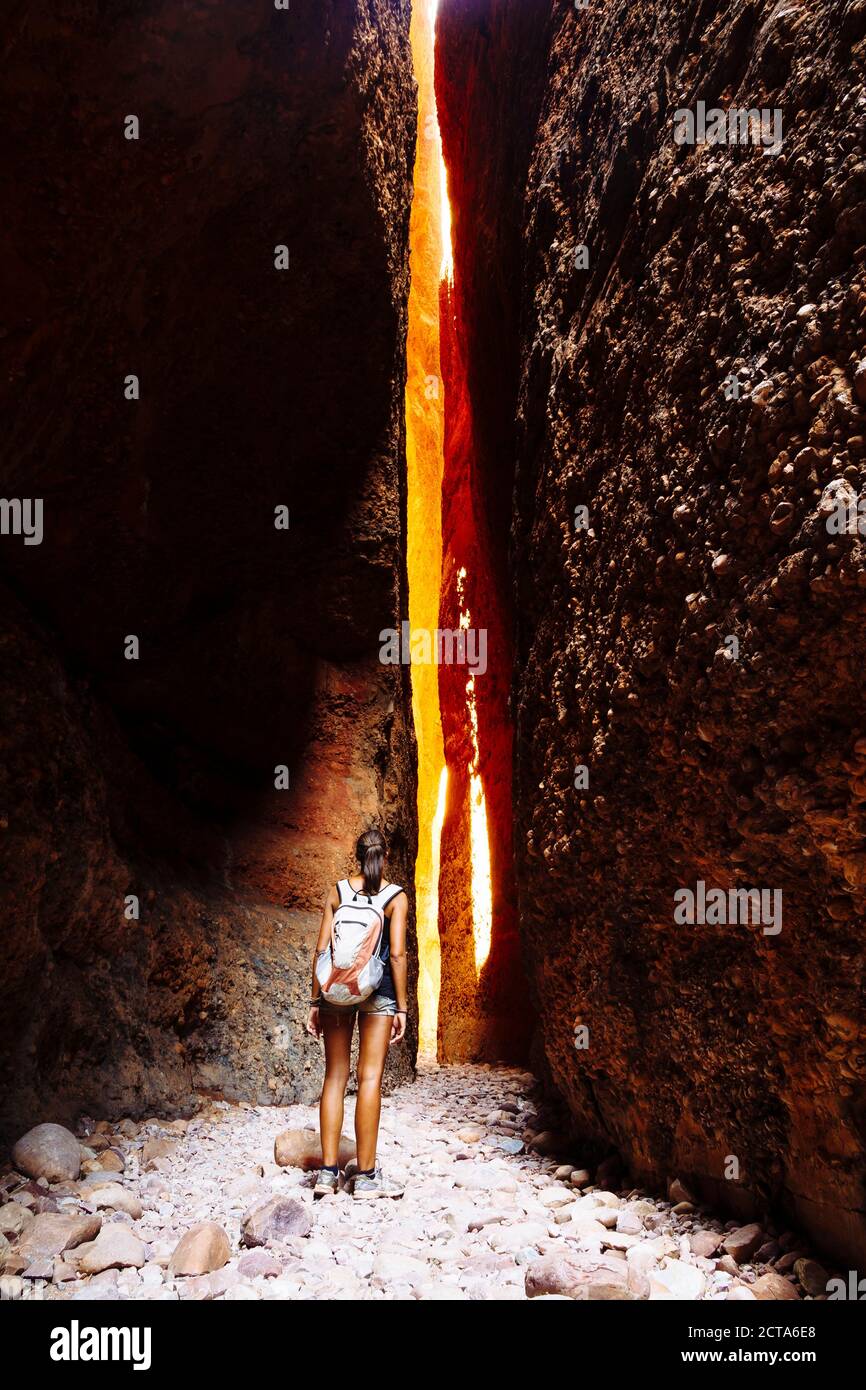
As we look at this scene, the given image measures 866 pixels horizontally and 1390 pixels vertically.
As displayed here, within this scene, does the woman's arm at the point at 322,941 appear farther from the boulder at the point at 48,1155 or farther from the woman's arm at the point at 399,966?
the boulder at the point at 48,1155

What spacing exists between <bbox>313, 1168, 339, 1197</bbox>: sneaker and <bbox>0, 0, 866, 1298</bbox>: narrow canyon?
0.39 metres

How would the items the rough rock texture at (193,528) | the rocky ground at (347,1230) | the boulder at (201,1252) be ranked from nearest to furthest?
the rocky ground at (347,1230) → the boulder at (201,1252) → the rough rock texture at (193,528)

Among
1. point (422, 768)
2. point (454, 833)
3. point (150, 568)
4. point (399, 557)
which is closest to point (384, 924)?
point (150, 568)

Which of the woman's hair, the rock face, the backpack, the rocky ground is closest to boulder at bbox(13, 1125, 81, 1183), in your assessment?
the rocky ground

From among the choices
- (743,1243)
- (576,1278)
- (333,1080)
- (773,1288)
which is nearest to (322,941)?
(333,1080)

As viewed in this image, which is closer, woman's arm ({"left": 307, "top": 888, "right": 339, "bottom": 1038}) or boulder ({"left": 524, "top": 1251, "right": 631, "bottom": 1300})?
boulder ({"left": 524, "top": 1251, "right": 631, "bottom": 1300})

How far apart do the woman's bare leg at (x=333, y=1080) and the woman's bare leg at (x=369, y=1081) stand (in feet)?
0.24

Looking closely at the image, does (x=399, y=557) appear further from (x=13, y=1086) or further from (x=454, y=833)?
(x=454, y=833)

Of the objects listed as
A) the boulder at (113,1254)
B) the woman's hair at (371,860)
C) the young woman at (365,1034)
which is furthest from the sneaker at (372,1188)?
the woman's hair at (371,860)

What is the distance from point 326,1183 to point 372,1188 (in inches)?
7.6

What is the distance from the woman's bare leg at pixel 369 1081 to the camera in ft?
11.9

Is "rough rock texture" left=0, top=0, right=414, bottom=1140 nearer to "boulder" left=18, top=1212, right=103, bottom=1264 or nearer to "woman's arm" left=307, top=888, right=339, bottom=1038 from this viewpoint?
"boulder" left=18, top=1212, right=103, bottom=1264

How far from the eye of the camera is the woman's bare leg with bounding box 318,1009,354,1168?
3691 mm

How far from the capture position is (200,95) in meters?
4.93
